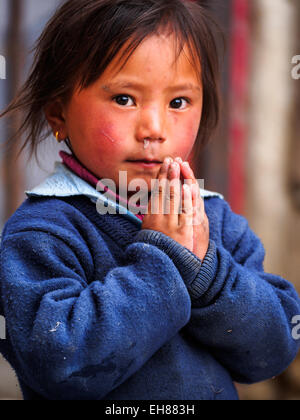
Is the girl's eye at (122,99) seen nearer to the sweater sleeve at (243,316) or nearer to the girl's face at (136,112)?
the girl's face at (136,112)

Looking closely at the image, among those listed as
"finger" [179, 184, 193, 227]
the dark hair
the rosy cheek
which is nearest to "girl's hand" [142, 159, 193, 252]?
"finger" [179, 184, 193, 227]

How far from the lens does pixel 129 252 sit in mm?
1003

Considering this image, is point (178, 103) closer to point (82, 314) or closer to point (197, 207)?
point (197, 207)

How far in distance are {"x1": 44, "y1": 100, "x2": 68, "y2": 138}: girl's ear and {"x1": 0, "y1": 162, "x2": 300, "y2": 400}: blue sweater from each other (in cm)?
17

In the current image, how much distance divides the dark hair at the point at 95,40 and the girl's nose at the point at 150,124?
116mm

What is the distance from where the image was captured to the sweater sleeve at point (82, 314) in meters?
0.91

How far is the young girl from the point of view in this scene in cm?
93

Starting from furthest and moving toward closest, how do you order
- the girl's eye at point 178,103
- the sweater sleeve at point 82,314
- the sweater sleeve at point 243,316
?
the girl's eye at point 178,103, the sweater sleeve at point 243,316, the sweater sleeve at point 82,314

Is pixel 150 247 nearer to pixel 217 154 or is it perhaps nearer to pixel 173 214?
pixel 173 214

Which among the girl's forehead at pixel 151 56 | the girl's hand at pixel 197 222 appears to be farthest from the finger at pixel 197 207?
the girl's forehead at pixel 151 56

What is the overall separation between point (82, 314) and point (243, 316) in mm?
314

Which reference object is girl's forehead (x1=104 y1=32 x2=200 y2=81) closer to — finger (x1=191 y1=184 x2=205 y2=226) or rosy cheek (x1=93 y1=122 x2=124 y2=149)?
rosy cheek (x1=93 y1=122 x2=124 y2=149)

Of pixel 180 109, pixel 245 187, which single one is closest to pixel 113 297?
pixel 180 109

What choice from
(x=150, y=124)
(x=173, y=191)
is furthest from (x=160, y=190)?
(x=150, y=124)
